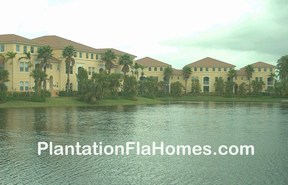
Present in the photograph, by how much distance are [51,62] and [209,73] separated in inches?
2923

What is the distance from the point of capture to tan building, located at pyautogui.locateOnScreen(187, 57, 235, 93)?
155250 mm

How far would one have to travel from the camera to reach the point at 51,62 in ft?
321

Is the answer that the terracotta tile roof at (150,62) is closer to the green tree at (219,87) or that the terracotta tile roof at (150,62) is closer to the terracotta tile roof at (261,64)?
the green tree at (219,87)

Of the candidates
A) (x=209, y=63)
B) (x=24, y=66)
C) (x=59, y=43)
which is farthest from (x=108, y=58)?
(x=209, y=63)

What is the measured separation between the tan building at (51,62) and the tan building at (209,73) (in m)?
40.6

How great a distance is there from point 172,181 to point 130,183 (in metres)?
2.07

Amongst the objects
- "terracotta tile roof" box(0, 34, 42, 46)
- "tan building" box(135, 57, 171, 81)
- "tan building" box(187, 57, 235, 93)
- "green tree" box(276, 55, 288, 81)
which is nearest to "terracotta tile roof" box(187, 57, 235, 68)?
"tan building" box(187, 57, 235, 93)

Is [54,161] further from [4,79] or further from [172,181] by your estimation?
[4,79]

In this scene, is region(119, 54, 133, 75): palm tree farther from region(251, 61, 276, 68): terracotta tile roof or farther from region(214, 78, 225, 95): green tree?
region(251, 61, 276, 68): terracotta tile roof

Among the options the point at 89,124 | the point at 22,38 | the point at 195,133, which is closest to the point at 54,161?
the point at 195,133

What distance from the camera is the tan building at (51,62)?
86750 mm

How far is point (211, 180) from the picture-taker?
20266 millimetres

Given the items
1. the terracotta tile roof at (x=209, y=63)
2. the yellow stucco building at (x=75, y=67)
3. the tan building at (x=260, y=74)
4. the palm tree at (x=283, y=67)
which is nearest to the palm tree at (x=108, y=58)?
the yellow stucco building at (x=75, y=67)

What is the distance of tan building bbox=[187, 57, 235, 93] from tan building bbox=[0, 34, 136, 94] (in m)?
40.6
